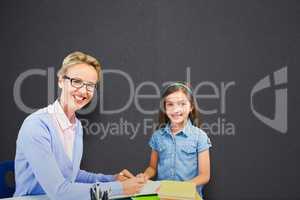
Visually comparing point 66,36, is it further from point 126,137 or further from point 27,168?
point 27,168

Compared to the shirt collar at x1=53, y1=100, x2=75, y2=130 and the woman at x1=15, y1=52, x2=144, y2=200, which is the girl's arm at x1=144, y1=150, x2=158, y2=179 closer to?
the woman at x1=15, y1=52, x2=144, y2=200

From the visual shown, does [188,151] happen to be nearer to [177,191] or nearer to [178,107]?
[178,107]

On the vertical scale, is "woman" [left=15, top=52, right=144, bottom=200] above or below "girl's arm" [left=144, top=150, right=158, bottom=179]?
above

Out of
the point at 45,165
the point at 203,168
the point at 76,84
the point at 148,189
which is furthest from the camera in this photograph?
the point at 203,168

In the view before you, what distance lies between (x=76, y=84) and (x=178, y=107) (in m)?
0.64

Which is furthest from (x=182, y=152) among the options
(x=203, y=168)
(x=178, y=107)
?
(x=178, y=107)

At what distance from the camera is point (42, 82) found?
196 centimetres

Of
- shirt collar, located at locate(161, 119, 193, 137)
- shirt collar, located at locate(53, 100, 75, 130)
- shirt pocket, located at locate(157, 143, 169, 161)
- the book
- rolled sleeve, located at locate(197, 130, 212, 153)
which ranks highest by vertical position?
shirt collar, located at locate(53, 100, 75, 130)

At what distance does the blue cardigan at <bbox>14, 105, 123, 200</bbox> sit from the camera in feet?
3.60

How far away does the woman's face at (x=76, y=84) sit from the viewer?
1346 millimetres

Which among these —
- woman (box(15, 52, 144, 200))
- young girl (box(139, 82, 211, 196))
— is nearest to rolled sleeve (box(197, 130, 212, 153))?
young girl (box(139, 82, 211, 196))

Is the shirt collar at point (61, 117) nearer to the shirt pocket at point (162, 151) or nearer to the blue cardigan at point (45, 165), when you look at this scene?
the blue cardigan at point (45, 165)

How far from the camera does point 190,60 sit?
1921 millimetres

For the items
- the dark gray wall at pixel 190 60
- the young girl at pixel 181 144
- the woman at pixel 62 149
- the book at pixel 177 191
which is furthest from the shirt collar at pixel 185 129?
the book at pixel 177 191
